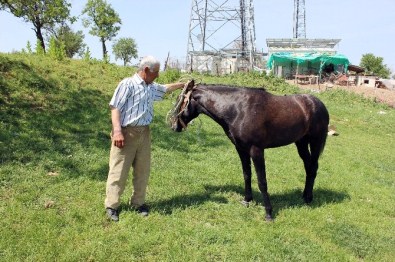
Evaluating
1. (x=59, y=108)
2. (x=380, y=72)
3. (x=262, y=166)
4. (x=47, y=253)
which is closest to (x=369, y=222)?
(x=262, y=166)

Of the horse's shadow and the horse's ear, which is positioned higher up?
the horse's ear

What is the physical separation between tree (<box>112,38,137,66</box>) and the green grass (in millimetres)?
66281

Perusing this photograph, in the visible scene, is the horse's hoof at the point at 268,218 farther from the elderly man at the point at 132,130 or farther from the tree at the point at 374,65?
the tree at the point at 374,65

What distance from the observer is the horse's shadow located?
224 inches

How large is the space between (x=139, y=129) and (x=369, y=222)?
404 centimetres

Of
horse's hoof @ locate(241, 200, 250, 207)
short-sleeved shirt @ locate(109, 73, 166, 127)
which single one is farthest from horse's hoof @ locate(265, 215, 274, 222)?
short-sleeved shirt @ locate(109, 73, 166, 127)

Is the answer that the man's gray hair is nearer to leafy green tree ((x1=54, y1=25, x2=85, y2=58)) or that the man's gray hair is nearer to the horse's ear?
the horse's ear

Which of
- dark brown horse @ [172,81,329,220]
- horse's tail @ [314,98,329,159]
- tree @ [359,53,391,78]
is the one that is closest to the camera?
dark brown horse @ [172,81,329,220]

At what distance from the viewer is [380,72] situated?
65.3 metres

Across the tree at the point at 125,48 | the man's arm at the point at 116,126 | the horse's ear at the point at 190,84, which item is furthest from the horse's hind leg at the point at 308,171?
the tree at the point at 125,48

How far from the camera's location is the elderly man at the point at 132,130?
4727mm

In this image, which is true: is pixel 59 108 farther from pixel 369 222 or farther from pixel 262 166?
pixel 369 222

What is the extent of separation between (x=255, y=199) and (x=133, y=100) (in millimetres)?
2903

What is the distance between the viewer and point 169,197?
6.06 meters
